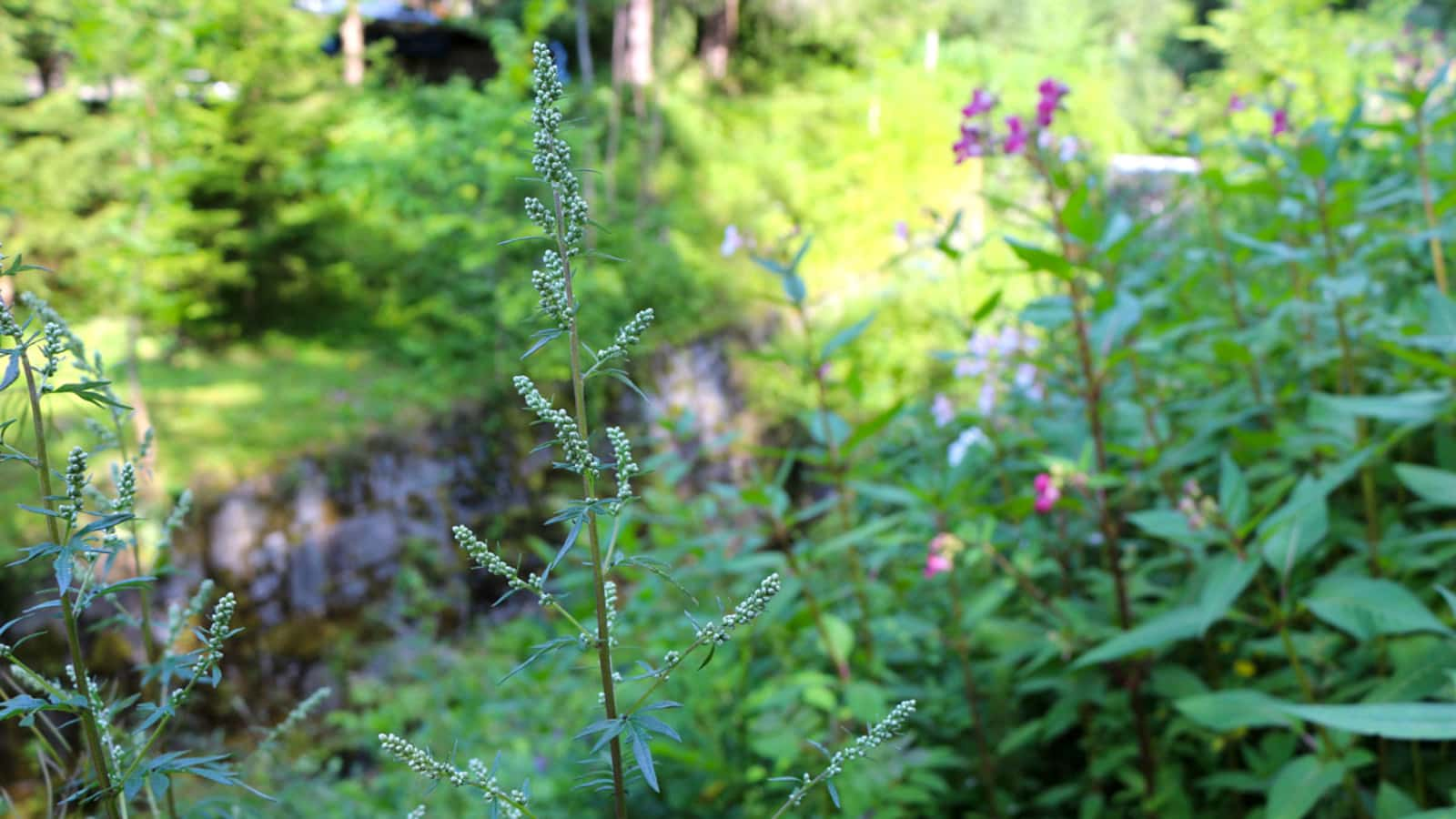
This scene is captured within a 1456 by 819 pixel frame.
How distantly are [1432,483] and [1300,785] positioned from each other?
41 cm

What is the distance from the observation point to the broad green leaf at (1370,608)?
1.02m

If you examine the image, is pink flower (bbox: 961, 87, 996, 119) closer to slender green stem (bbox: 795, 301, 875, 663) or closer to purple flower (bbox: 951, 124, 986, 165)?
purple flower (bbox: 951, 124, 986, 165)

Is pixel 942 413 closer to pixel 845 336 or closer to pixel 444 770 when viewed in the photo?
pixel 845 336

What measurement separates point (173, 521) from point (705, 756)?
1.23m

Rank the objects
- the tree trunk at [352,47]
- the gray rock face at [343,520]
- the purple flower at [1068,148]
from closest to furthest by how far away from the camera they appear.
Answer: the purple flower at [1068,148]
the gray rock face at [343,520]
the tree trunk at [352,47]

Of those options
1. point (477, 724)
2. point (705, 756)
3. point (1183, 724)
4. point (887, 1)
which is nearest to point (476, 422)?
point (477, 724)

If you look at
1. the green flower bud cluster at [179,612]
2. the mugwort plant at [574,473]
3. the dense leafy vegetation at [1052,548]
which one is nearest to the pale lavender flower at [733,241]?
the dense leafy vegetation at [1052,548]

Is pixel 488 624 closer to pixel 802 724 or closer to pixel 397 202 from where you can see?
pixel 397 202

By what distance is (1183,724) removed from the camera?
1.42 metres

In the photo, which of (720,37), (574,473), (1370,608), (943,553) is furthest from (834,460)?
(720,37)

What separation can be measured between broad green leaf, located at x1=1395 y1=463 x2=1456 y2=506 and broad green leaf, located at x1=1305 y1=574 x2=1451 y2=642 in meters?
0.16

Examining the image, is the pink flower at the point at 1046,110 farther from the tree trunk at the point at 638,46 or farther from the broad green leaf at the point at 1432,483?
the tree trunk at the point at 638,46

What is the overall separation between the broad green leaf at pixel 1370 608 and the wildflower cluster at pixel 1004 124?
827 millimetres

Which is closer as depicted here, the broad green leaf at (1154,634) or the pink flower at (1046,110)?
the broad green leaf at (1154,634)
